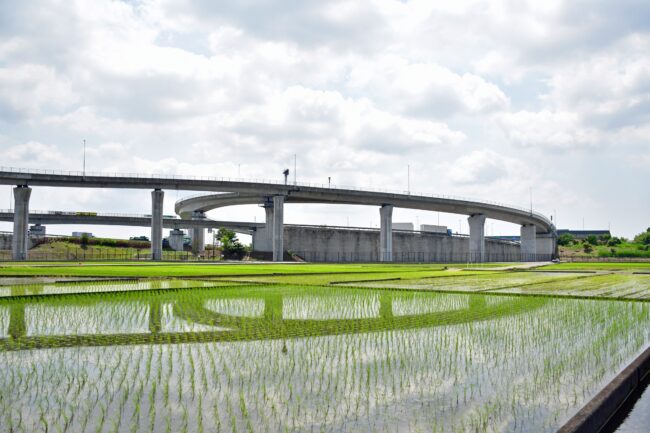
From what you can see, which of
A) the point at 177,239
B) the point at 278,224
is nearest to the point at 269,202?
the point at 278,224

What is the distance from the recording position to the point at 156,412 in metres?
5.63

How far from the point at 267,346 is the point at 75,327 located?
474 cm

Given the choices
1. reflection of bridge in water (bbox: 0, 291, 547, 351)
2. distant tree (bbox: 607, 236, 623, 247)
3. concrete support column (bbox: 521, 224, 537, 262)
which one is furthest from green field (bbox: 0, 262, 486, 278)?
distant tree (bbox: 607, 236, 623, 247)

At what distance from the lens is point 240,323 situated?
12.0 meters

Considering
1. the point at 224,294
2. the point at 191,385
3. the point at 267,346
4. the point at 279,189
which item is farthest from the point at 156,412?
the point at 279,189

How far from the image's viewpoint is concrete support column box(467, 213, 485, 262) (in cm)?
9294

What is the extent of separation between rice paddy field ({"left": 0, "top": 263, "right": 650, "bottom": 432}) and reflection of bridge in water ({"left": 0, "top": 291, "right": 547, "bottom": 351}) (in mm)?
60

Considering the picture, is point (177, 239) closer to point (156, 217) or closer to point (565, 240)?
point (156, 217)

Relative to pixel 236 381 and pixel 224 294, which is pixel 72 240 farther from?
pixel 236 381

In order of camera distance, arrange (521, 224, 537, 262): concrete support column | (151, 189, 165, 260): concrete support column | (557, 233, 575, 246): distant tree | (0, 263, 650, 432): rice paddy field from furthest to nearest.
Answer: (557, 233, 575, 246): distant tree, (521, 224, 537, 262): concrete support column, (151, 189, 165, 260): concrete support column, (0, 263, 650, 432): rice paddy field

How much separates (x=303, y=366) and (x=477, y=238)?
90.1 m

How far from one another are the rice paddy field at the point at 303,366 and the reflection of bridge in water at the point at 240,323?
60 mm

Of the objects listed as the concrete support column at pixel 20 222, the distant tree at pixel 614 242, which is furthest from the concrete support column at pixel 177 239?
the distant tree at pixel 614 242

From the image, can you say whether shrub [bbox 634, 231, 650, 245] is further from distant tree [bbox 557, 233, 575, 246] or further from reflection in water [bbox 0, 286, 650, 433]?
reflection in water [bbox 0, 286, 650, 433]
